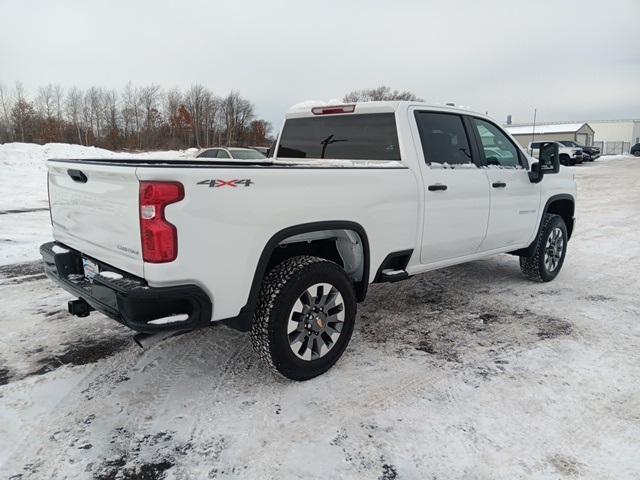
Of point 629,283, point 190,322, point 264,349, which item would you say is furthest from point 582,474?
point 629,283

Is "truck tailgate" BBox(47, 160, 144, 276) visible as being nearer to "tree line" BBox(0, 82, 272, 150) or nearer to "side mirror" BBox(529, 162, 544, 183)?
"side mirror" BBox(529, 162, 544, 183)

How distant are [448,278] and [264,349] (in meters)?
3.48

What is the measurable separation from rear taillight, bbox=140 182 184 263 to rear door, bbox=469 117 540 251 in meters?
3.20

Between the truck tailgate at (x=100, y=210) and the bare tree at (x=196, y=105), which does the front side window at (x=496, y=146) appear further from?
the bare tree at (x=196, y=105)

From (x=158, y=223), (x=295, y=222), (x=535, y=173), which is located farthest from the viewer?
(x=535, y=173)

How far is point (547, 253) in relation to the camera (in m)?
5.79

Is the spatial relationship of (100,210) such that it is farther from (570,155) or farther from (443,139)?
(570,155)

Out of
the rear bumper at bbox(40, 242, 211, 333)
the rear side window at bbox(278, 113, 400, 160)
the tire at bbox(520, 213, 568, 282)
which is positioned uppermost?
the rear side window at bbox(278, 113, 400, 160)

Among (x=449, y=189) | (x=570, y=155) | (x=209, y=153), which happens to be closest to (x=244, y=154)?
(x=209, y=153)

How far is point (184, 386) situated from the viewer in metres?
3.31

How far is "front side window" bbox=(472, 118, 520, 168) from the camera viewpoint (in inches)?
190

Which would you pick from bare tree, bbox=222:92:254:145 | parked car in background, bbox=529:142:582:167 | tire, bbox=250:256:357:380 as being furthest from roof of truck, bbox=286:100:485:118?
bare tree, bbox=222:92:254:145

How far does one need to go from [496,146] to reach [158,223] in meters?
3.73

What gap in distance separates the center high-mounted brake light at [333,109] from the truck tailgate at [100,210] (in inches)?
89.3
